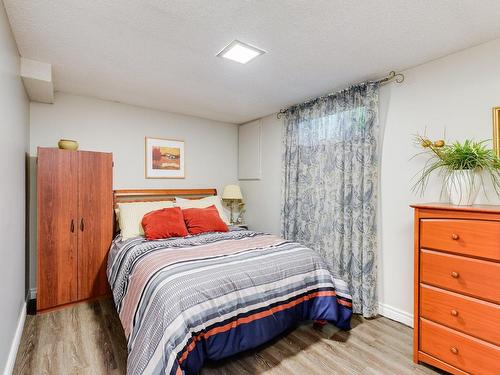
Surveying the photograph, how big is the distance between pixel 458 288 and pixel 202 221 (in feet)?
8.45

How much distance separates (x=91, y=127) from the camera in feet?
Result: 11.3

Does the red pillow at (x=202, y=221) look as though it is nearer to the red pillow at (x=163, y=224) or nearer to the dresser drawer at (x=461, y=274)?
the red pillow at (x=163, y=224)

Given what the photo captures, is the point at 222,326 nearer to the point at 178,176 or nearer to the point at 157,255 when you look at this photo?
the point at 157,255

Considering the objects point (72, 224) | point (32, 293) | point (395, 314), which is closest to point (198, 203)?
point (72, 224)

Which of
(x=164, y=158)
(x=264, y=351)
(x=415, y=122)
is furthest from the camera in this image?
(x=164, y=158)

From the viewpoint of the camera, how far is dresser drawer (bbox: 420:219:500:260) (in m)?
1.66

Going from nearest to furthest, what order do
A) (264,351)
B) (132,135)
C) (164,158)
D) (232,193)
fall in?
(264,351)
(132,135)
(164,158)
(232,193)

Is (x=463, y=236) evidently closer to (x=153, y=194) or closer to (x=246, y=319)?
(x=246, y=319)

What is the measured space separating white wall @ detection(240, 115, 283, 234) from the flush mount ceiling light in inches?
68.9

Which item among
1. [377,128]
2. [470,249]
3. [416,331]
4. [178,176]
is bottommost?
[416,331]

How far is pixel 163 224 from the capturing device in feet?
10.0

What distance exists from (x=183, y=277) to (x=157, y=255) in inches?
20.9

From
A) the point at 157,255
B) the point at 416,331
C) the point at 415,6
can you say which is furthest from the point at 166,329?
the point at 415,6

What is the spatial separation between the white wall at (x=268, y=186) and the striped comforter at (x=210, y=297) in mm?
1405
